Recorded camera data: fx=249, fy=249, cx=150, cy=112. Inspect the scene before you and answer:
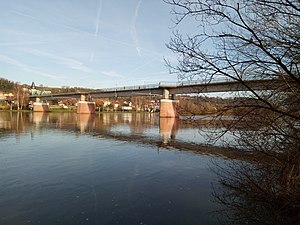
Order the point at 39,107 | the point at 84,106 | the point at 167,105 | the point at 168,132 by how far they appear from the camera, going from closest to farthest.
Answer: the point at 168,132 → the point at 167,105 → the point at 84,106 → the point at 39,107

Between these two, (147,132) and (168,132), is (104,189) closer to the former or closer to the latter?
(147,132)

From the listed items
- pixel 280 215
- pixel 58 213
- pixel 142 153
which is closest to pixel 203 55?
pixel 280 215

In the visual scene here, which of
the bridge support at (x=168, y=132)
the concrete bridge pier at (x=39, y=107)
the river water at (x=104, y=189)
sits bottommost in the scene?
the bridge support at (x=168, y=132)

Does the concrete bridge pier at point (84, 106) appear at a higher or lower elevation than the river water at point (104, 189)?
higher

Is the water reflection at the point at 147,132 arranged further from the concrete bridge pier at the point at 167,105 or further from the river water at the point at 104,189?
the concrete bridge pier at the point at 167,105

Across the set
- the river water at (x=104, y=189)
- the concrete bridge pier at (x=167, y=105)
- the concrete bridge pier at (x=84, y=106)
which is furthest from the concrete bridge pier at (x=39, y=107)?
the river water at (x=104, y=189)

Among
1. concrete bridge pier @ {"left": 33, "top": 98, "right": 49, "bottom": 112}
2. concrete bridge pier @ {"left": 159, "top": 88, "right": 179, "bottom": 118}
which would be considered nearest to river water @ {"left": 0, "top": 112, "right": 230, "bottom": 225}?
concrete bridge pier @ {"left": 159, "top": 88, "right": 179, "bottom": 118}

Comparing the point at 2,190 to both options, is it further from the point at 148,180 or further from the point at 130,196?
the point at 148,180

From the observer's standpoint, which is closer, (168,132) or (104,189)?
(104,189)

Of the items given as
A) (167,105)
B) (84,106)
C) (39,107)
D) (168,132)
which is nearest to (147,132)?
(168,132)

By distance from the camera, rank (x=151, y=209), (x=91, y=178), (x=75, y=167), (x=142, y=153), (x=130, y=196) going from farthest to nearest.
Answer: (x=142, y=153)
(x=75, y=167)
(x=91, y=178)
(x=130, y=196)
(x=151, y=209)

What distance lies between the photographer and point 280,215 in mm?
7484

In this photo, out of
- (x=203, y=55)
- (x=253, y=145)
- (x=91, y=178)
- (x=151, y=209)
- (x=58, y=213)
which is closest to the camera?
(x=203, y=55)

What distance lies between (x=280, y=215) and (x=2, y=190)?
32.9 feet
